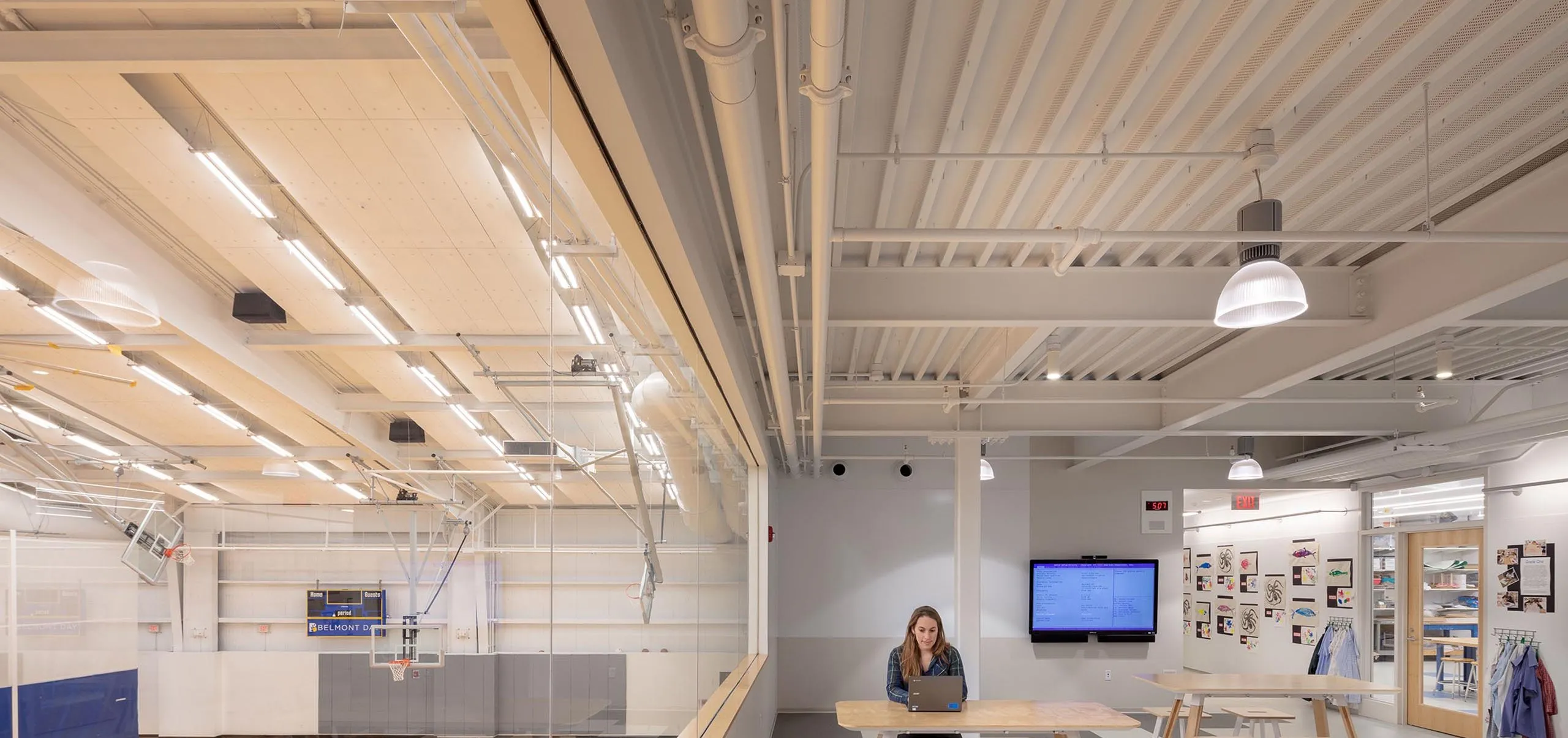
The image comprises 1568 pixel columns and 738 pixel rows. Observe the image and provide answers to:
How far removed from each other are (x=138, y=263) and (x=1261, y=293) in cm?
338

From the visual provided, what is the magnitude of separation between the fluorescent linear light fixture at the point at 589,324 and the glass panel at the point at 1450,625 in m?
12.5

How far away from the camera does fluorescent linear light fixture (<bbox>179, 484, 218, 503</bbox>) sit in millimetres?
1130

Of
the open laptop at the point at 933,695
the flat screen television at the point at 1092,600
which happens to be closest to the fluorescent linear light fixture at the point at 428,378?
the open laptop at the point at 933,695

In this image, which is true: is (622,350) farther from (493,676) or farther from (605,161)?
(493,676)

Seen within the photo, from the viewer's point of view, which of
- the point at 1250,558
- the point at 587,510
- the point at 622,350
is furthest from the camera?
the point at 1250,558

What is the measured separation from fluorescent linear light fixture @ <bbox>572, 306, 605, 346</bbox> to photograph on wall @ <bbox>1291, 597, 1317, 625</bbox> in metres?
15.5

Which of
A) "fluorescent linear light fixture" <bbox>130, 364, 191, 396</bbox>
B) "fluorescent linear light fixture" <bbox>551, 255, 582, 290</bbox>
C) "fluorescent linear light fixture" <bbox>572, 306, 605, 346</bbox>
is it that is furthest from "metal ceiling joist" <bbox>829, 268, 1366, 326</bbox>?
"fluorescent linear light fixture" <bbox>130, 364, 191, 396</bbox>

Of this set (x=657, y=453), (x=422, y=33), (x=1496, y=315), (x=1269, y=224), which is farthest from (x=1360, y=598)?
(x=422, y=33)

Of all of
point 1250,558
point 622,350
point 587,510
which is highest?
point 622,350

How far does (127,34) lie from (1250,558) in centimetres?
1916

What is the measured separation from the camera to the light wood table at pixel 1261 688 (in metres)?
8.09

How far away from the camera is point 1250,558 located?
17625mm

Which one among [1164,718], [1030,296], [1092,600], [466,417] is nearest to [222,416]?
[466,417]

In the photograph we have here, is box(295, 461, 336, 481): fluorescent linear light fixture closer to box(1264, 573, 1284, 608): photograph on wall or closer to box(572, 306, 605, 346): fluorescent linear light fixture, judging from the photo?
box(572, 306, 605, 346): fluorescent linear light fixture
